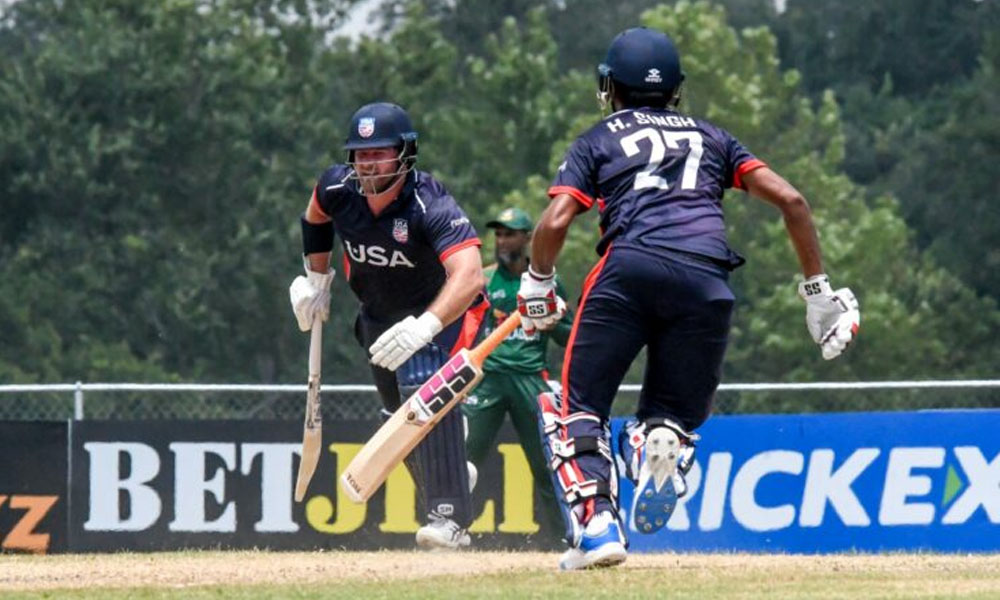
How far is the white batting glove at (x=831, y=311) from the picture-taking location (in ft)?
29.0

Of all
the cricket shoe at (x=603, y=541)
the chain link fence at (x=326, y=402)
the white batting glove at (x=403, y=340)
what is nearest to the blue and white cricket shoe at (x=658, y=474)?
the cricket shoe at (x=603, y=541)

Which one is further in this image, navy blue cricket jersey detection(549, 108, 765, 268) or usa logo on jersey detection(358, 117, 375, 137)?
usa logo on jersey detection(358, 117, 375, 137)

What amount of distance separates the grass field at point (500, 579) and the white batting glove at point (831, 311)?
0.95 meters

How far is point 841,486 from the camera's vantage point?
13.4 metres

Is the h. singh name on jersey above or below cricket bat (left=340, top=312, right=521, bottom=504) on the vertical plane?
above

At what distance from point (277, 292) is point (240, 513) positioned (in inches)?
1389

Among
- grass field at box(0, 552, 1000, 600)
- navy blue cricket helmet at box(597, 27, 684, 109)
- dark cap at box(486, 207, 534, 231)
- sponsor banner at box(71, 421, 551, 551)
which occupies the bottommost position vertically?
sponsor banner at box(71, 421, 551, 551)

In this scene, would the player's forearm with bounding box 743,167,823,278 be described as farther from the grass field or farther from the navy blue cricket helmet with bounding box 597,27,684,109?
the grass field

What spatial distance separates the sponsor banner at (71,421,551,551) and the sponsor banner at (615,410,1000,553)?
859 millimetres

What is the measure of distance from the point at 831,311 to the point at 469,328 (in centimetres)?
244

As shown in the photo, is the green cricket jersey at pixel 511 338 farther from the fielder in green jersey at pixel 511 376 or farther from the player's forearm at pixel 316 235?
the player's forearm at pixel 316 235

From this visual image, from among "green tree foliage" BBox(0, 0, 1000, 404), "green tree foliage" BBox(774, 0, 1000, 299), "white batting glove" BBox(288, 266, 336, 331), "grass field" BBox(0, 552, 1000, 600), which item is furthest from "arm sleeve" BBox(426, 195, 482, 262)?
"green tree foliage" BBox(774, 0, 1000, 299)

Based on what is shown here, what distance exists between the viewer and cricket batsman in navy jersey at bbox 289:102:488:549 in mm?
9711

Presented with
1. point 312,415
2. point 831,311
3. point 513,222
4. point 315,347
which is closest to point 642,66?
point 831,311
